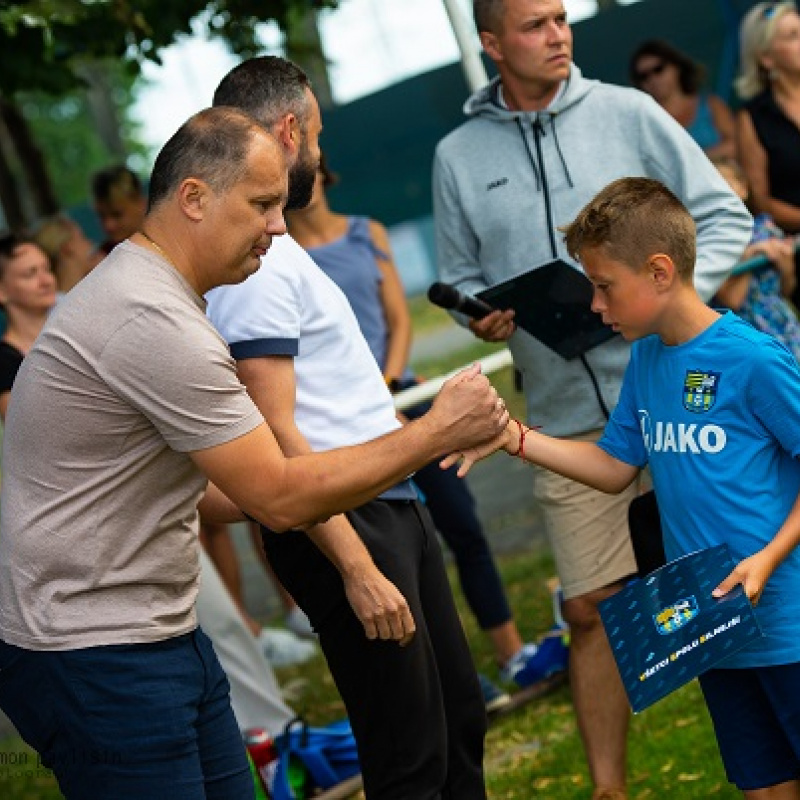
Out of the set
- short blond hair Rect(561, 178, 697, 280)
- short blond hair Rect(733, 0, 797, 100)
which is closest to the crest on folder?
short blond hair Rect(561, 178, 697, 280)

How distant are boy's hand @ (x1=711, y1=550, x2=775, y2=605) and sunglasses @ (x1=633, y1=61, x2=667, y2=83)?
426cm

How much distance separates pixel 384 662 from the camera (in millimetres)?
3910

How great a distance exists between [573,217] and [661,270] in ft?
3.67

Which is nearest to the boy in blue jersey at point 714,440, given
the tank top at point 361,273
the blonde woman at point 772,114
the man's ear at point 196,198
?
the man's ear at point 196,198

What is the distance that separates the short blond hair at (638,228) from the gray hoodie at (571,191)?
3.17 ft

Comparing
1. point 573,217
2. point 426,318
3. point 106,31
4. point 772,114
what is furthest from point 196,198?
point 426,318

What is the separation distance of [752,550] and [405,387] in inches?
122

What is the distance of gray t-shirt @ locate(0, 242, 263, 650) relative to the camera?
315cm

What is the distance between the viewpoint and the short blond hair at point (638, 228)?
3793 mm

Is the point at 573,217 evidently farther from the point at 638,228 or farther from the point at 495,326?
the point at 638,228

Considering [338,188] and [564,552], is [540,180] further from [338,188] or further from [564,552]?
[338,188]

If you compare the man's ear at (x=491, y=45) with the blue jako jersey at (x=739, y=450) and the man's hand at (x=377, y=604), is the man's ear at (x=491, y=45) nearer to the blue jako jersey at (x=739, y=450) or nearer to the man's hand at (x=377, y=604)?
the blue jako jersey at (x=739, y=450)

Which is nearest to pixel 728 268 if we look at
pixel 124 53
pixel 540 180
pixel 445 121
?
pixel 540 180

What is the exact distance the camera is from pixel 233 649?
6117mm
